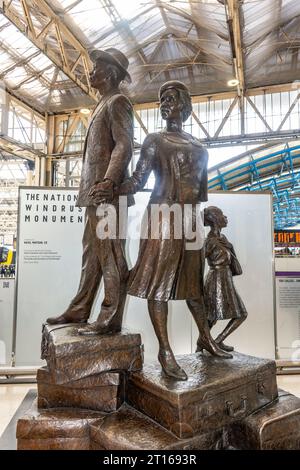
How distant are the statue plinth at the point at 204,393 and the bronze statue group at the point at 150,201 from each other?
95 millimetres

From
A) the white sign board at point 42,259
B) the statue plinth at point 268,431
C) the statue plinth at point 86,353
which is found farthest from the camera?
the white sign board at point 42,259

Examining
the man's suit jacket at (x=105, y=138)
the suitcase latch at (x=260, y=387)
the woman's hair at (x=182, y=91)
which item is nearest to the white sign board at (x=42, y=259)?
the man's suit jacket at (x=105, y=138)

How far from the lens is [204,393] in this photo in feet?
4.70

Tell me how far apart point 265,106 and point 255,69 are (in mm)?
650

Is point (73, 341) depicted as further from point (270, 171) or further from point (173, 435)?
point (270, 171)

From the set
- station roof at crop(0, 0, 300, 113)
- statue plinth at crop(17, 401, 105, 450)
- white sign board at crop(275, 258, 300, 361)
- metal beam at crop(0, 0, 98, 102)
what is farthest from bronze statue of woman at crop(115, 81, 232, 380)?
metal beam at crop(0, 0, 98, 102)

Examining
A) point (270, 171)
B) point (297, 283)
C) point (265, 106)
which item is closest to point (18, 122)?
point (265, 106)

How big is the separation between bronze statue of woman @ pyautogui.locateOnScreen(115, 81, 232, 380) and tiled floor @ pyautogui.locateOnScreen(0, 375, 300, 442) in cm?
154

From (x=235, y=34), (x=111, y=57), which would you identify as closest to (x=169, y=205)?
(x=111, y=57)

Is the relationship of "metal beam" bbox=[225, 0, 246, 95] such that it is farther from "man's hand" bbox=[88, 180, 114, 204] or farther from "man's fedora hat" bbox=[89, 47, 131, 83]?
"man's hand" bbox=[88, 180, 114, 204]

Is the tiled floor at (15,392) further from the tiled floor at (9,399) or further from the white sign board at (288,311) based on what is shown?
the white sign board at (288,311)

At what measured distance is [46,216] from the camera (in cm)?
324

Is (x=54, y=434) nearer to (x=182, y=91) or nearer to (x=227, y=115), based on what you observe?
(x=182, y=91)

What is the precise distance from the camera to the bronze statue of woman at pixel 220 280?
6.41ft
